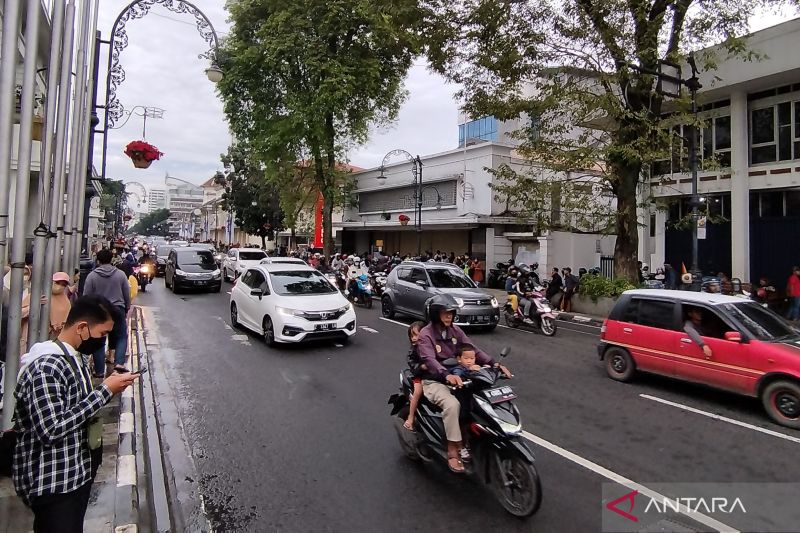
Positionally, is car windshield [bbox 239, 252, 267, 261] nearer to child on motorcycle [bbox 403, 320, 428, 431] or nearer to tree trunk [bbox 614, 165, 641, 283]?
tree trunk [bbox 614, 165, 641, 283]

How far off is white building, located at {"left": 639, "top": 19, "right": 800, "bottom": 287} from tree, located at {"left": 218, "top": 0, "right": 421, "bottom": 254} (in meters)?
11.5

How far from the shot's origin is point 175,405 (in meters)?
6.64

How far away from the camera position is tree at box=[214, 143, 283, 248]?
41.3 meters

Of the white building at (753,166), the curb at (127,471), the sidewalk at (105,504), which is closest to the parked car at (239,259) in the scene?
the curb at (127,471)

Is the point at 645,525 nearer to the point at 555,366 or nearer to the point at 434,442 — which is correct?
the point at 434,442

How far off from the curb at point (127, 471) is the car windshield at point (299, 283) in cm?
374

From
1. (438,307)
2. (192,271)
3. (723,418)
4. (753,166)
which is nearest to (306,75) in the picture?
(192,271)

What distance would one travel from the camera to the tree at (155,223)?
126 metres

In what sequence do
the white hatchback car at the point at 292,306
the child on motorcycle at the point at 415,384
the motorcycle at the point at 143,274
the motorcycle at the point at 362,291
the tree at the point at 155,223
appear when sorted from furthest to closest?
the tree at the point at 155,223
the motorcycle at the point at 143,274
the motorcycle at the point at 362,291
the white hatchback car at the point at 292,306
the child on motorcycle at the point at 415,384

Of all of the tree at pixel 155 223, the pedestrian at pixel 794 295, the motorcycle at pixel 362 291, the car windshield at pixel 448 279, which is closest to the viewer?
the car windshield at pixel 448 279

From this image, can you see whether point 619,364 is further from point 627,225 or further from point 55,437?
point 627,225

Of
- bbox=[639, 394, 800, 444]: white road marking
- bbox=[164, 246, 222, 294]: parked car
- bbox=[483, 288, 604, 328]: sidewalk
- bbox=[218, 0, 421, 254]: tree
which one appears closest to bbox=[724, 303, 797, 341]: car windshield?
bbox=[639, 394, 800, 444]: white road marking

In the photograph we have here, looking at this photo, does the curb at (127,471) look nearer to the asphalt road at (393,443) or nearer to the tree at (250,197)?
the asphalt road at (393,443)

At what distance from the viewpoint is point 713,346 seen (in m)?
6.63
